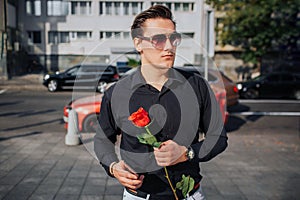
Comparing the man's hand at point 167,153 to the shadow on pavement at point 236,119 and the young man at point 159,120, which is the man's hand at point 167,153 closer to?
the young man at point 159,120

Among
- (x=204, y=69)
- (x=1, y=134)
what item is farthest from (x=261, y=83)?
(x=204, y=69)

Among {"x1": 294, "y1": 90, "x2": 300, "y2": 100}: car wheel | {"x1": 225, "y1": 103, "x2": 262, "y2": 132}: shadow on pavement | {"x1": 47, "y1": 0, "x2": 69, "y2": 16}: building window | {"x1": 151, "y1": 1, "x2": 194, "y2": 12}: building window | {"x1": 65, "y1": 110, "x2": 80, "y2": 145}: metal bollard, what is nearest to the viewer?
{"x1": 151, "y1": 1, "x2": 194, "y2": 12}: building window

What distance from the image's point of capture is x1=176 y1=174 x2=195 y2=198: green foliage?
5.30ft

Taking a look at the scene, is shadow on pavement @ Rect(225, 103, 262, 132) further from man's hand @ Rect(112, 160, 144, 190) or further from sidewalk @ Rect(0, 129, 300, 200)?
man's hand @ Rect(112, 160, 144, 190)

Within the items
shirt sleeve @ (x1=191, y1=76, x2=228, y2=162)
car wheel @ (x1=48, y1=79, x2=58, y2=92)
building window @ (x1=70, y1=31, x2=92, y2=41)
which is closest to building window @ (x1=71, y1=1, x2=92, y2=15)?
building window @ (x1=70, y1=31, x2=92, y2=41)

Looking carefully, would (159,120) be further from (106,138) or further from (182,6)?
(182,6)

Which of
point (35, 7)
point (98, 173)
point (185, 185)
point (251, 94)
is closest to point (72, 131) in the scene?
point (98, 173)

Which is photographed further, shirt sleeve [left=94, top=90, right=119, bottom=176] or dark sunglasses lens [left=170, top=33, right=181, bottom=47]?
shirt sleeve [left=94, top=90, right=119, bottom=176]

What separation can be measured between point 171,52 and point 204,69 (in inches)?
19.7

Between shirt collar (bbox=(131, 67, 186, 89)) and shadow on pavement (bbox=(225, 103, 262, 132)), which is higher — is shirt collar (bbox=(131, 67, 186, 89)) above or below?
above

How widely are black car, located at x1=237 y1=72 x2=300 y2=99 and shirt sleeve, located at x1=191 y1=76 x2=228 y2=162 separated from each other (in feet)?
43.3

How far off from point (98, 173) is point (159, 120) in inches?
129

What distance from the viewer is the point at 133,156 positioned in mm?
1553

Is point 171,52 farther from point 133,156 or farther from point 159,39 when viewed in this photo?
point 133,156
